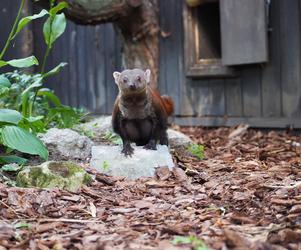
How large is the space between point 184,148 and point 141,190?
176cm

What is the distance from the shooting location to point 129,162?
191 inches

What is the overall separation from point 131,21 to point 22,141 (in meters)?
3.93

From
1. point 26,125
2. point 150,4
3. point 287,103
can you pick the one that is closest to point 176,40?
point 150,4

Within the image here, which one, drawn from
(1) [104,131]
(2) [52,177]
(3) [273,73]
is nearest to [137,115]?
(1) [104,131]

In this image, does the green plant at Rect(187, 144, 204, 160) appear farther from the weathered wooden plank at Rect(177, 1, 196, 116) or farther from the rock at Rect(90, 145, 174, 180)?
the weathered wooden plank at Rect(177, 1, 196, 116)

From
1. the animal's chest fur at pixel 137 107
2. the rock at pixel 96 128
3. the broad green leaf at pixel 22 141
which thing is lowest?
the rock at pixel 96 128

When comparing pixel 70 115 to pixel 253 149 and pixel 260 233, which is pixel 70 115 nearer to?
pixel 253 149

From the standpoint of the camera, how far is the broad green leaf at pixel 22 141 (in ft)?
14.5

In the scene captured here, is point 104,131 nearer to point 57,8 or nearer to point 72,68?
point 57,8

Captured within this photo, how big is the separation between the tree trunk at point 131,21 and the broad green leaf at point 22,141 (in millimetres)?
3172

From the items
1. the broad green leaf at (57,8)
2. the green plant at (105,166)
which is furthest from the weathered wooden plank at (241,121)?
the broad green leaf at (57,8)

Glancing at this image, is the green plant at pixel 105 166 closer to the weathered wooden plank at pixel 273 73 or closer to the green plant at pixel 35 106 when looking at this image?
the green plant at pixel 35 106

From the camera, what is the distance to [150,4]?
27.1 ft

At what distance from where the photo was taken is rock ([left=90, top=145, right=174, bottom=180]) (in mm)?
4793
